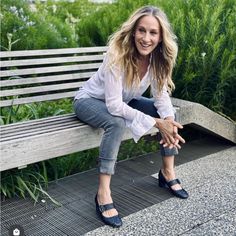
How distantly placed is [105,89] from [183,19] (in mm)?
1934

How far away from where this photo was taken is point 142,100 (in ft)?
11.5

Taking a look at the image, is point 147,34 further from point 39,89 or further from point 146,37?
point 39,89

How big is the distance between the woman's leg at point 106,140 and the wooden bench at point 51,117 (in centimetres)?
14

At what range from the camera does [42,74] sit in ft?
13.7

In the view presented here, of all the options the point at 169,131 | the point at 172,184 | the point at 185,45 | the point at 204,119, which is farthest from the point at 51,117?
the point at 185,45

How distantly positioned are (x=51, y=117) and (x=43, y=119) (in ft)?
0.29

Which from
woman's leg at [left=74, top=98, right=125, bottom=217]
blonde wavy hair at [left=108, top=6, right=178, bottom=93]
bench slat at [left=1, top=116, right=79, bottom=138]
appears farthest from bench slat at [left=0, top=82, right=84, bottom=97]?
blonde wavy hair at [left=108, top=6, right=178, bottom=93]

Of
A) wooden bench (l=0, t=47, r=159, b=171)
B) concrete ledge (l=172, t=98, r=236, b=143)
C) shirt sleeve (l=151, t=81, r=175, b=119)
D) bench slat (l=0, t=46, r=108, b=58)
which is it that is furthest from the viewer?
concrete ledge (l=172, t=98, r=236, b=143)

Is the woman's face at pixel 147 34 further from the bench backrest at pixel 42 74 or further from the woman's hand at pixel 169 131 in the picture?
the bench backrest at pixel 42 74

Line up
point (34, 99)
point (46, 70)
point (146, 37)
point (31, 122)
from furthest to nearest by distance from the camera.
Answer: point (46, 70) → point (34, 99) → point (31, 122) → point (146, 37)

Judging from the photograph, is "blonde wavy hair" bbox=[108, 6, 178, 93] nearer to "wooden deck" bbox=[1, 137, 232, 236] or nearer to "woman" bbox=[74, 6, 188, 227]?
"woman" bbox=[74, 6, 188, 227]

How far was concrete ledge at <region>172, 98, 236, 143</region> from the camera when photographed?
398cm

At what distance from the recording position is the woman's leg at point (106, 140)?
118 inches

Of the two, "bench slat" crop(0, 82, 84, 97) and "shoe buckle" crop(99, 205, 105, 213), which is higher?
"bench slat" crop(0, 82, 84, 97)
